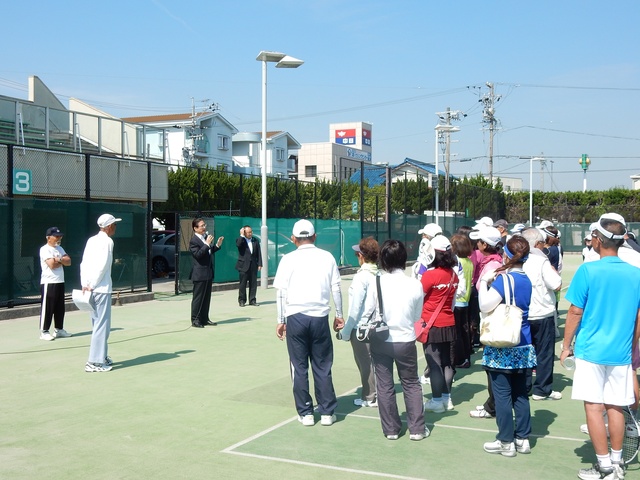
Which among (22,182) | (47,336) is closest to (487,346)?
(47,336)

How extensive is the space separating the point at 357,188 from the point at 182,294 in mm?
22509

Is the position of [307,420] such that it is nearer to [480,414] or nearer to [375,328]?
[375,328]

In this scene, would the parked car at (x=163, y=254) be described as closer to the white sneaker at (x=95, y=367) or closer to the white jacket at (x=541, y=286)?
the white sneaker at (x=95, y=367)

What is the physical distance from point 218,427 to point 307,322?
4.25 ft

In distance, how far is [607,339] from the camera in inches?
203

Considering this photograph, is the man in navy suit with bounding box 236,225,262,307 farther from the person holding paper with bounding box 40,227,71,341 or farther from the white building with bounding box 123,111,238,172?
the white building with bounding box 123,111,238,172

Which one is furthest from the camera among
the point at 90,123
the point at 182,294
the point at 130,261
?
the point at 90,123

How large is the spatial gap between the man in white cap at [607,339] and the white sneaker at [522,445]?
2.34ft

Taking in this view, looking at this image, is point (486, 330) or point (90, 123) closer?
point (486, 330)

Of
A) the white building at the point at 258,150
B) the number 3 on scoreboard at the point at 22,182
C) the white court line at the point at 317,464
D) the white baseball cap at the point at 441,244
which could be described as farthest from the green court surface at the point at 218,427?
→ the white building at the point at 258,150

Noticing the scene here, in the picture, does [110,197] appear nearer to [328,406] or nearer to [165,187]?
[165,187]

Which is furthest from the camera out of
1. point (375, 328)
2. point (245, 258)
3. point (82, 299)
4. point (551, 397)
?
point (245, 258)

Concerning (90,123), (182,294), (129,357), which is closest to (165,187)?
(90,123)

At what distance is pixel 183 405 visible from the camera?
304 inches
